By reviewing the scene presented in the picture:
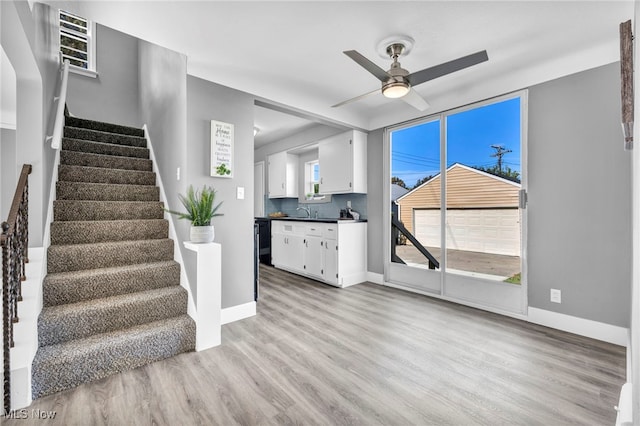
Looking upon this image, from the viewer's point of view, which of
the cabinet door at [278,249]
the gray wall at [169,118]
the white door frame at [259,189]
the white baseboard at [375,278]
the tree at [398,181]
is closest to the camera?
the gray wall at [169,118]

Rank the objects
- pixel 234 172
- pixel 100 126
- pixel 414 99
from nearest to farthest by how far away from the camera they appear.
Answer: pixel 414 99 → pixel 234 172 → pixel 100 126

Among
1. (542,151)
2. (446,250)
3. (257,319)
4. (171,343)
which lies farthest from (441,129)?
(171,343)

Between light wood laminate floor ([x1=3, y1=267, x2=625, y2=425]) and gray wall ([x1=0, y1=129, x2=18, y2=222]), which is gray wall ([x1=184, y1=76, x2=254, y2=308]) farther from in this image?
gray wall ([x1=0, y1=129, x2=18, y2=222])

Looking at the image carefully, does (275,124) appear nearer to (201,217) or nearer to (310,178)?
(310,178)

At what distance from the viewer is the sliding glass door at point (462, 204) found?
118 inches

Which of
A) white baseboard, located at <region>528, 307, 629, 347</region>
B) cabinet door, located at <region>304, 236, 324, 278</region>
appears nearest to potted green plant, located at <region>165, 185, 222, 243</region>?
Answer: cabinet door, located at <region>304, 236, 324, 278</region>

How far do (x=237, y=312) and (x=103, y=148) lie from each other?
266 cm

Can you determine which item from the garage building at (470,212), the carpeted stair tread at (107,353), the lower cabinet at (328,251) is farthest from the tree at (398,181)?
the carpeted stair tread at (107,353)

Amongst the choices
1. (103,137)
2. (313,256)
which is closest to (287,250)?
(313,256)

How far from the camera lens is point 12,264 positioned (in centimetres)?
166

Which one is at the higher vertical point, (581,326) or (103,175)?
(103,175)

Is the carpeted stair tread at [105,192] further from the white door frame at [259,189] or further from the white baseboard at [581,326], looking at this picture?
the white baseboard at [581,326]

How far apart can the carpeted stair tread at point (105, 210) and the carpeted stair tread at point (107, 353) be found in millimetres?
1305

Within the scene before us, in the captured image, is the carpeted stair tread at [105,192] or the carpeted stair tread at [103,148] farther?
the carpeted stair tread at [103,148]
